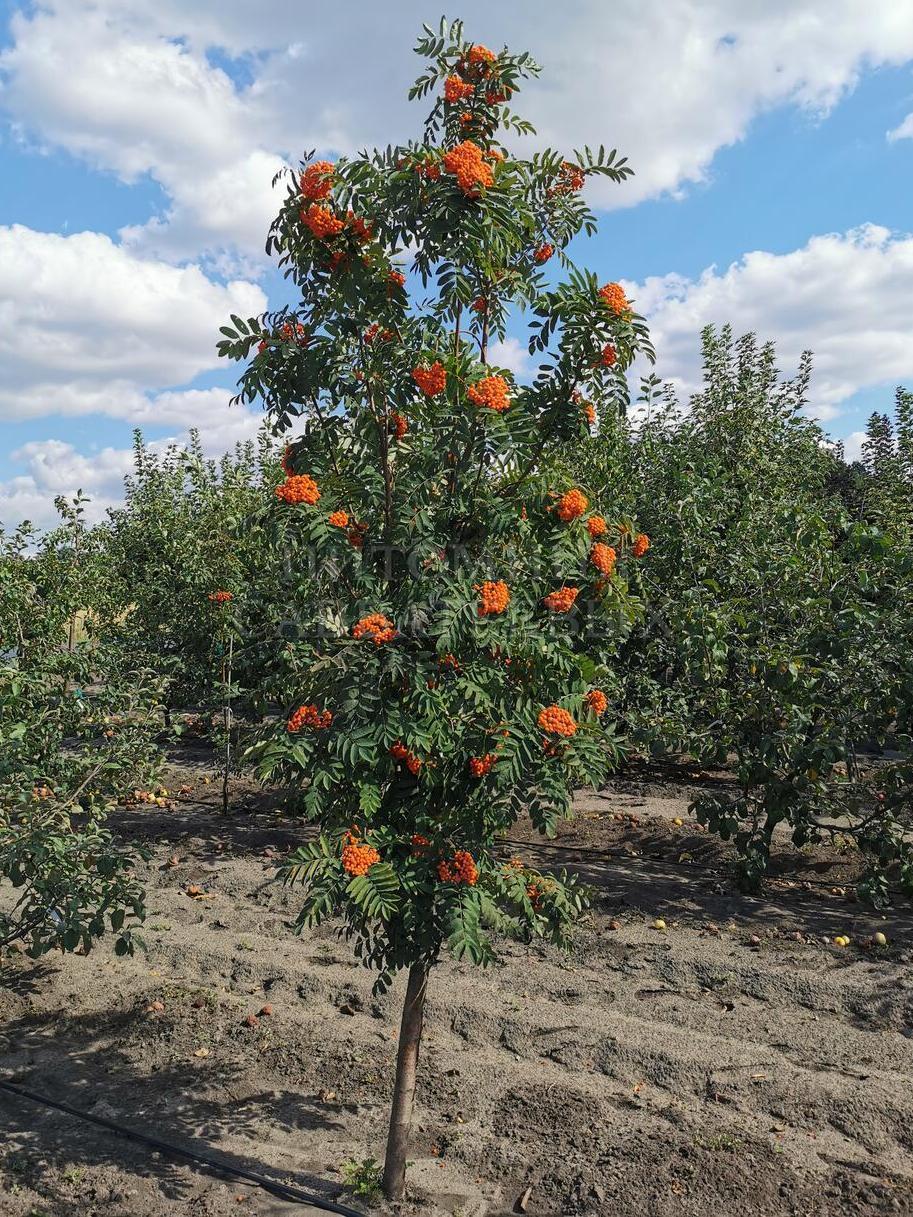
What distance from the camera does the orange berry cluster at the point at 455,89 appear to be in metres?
3.68

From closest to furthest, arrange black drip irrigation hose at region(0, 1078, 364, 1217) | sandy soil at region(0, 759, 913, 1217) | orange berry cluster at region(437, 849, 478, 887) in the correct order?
orange berry cluster at region(437, 849, 478, 887) → black drip irrigation hose at region(0, 1078, 364, 1217) → sandy soil at region(0, 759, 913, 1217)

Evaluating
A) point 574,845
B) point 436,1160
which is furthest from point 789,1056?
point 574,845

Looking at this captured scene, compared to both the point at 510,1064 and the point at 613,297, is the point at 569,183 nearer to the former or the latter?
the point at 613,297

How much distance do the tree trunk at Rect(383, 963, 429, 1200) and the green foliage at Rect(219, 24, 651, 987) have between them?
134 mm

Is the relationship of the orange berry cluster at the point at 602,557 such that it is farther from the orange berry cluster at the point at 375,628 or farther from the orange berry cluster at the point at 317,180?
the orange berry cluster at the point at 317,180

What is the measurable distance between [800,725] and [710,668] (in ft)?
2.94

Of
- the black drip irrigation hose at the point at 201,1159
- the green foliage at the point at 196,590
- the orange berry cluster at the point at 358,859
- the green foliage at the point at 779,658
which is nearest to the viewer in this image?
the orange berry cluster at the point at 358,859

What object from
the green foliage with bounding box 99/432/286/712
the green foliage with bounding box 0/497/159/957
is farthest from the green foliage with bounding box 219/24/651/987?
the green foliage with bounding box 99/432/286/712

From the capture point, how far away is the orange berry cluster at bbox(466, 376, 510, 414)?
342 cm

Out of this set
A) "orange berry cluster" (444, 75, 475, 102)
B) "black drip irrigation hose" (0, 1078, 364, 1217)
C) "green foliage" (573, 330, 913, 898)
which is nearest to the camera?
"orange berry cluster" (444, 75, 475, 102)

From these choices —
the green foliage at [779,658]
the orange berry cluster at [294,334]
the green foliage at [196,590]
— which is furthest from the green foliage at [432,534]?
Result: the green foliage at [196,590]

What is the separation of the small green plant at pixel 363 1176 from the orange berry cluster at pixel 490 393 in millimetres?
3238

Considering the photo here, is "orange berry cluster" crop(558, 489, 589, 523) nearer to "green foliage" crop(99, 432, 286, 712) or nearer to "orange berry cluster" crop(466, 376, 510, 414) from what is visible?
"orange berry cluster" crop(466, 376, 510, 414)

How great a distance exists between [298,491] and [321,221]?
39.8 inches
